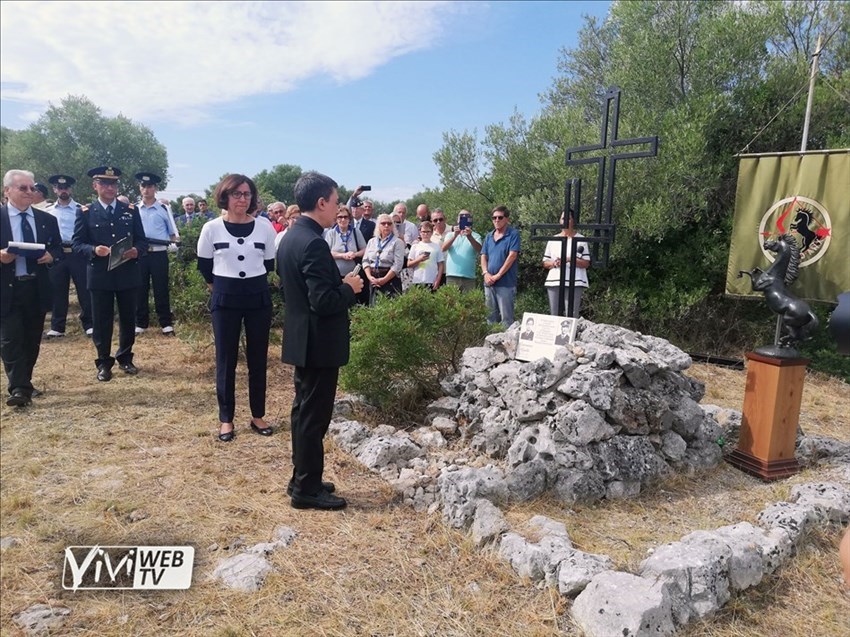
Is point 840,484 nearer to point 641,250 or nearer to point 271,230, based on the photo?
point 271,230

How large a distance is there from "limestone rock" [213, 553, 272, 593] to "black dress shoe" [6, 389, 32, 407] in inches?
138

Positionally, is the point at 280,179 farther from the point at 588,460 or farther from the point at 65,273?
the point at 588,460

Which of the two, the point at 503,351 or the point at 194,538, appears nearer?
the point at 194,538

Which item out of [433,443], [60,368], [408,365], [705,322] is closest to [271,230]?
[408,365]

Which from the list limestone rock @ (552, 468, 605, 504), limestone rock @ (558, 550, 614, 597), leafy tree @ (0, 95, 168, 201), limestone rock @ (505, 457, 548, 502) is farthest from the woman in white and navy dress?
leafy tree @ (0, 95, 168, 201)

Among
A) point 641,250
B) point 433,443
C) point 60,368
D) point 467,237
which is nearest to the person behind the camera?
point 433,443

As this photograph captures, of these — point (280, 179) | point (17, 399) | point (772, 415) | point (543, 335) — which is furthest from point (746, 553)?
point (280, 179)

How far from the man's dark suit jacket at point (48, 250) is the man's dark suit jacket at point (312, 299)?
326 centimetres

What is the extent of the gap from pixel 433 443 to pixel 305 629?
217 centimetres

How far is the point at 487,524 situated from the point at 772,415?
242 cm

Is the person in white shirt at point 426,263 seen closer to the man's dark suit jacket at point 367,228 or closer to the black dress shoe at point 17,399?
the man's dark suit jacket at point 367,228

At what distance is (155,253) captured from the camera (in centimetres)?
809

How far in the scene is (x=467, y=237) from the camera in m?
7.30

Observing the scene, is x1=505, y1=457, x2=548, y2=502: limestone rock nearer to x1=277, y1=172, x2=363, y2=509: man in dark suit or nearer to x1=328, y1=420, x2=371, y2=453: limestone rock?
x1=277, y1=172, x2=363, y2=509: man in dark suit
